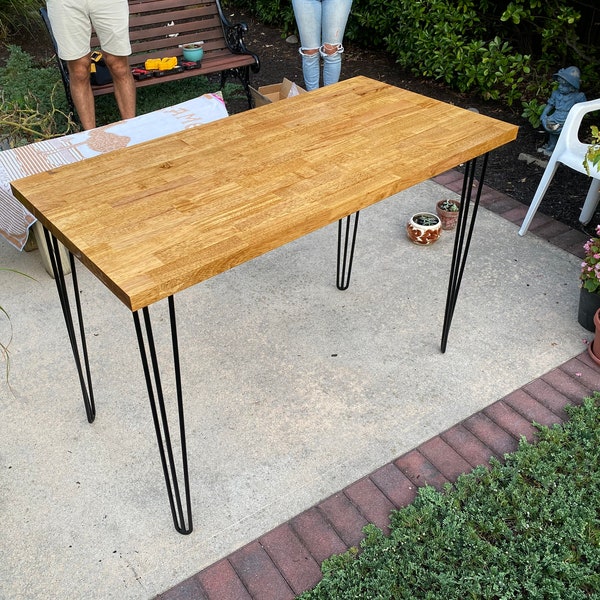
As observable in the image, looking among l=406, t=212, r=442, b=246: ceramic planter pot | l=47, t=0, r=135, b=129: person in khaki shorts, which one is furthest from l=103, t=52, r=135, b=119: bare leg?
l=406, t=212, r=442, b=246: ceramic planter pot

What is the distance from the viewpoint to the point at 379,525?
6.81 feet

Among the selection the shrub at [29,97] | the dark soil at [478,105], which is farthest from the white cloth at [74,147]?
the dark soil at [478,105]

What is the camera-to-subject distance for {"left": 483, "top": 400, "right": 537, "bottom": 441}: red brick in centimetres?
238

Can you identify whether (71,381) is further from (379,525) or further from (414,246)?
(414,246)

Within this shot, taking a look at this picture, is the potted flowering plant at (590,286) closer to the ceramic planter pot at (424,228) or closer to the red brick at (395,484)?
the ceramic planter pot at (424,228)

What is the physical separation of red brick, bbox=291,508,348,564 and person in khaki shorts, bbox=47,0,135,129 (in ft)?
9.78

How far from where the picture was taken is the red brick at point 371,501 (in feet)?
6.86

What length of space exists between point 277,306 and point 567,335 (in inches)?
50.8

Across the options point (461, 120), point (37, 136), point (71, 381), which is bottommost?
point (71, 381)

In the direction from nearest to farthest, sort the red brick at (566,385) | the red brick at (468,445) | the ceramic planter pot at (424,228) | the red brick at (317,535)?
the red brick at (317,535) < the red brick at (468,445) < the red brick at (566,385) < the ceramic planter pot at (424,228)

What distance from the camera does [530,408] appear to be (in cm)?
248

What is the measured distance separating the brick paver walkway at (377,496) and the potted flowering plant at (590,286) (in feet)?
0.62

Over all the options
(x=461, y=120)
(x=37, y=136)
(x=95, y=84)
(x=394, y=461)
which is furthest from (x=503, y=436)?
(x=95, y=84)

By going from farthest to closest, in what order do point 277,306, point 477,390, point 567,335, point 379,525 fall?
point 277,306
point 567,335
point 477,390
point 379,525
